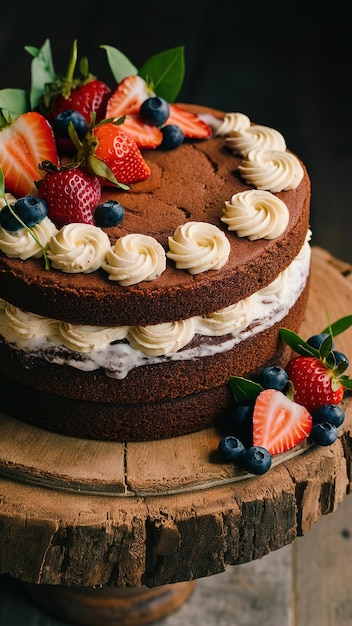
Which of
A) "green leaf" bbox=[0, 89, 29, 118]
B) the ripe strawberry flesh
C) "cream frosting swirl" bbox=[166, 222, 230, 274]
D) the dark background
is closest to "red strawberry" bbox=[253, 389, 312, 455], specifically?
"cream frosting swirl" bbox=[166, 222, 230, 274]

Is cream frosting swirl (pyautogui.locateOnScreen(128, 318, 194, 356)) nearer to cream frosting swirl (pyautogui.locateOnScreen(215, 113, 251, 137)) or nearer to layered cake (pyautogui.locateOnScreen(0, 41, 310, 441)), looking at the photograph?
layered cake (pyautogui.locateOnScreen(0, 41, 310, 441))

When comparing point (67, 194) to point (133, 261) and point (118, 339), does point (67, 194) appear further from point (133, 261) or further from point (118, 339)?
point (118, 339)

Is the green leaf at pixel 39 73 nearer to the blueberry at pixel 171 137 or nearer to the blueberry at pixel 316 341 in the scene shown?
the blueberry at pixel 171 137

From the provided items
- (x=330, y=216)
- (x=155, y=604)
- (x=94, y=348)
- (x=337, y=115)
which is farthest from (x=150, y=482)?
(x=337, y=115)

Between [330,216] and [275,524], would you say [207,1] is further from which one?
[275,524]

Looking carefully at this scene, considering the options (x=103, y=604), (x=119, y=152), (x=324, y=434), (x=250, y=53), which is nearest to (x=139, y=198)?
(x=119, y=152)
